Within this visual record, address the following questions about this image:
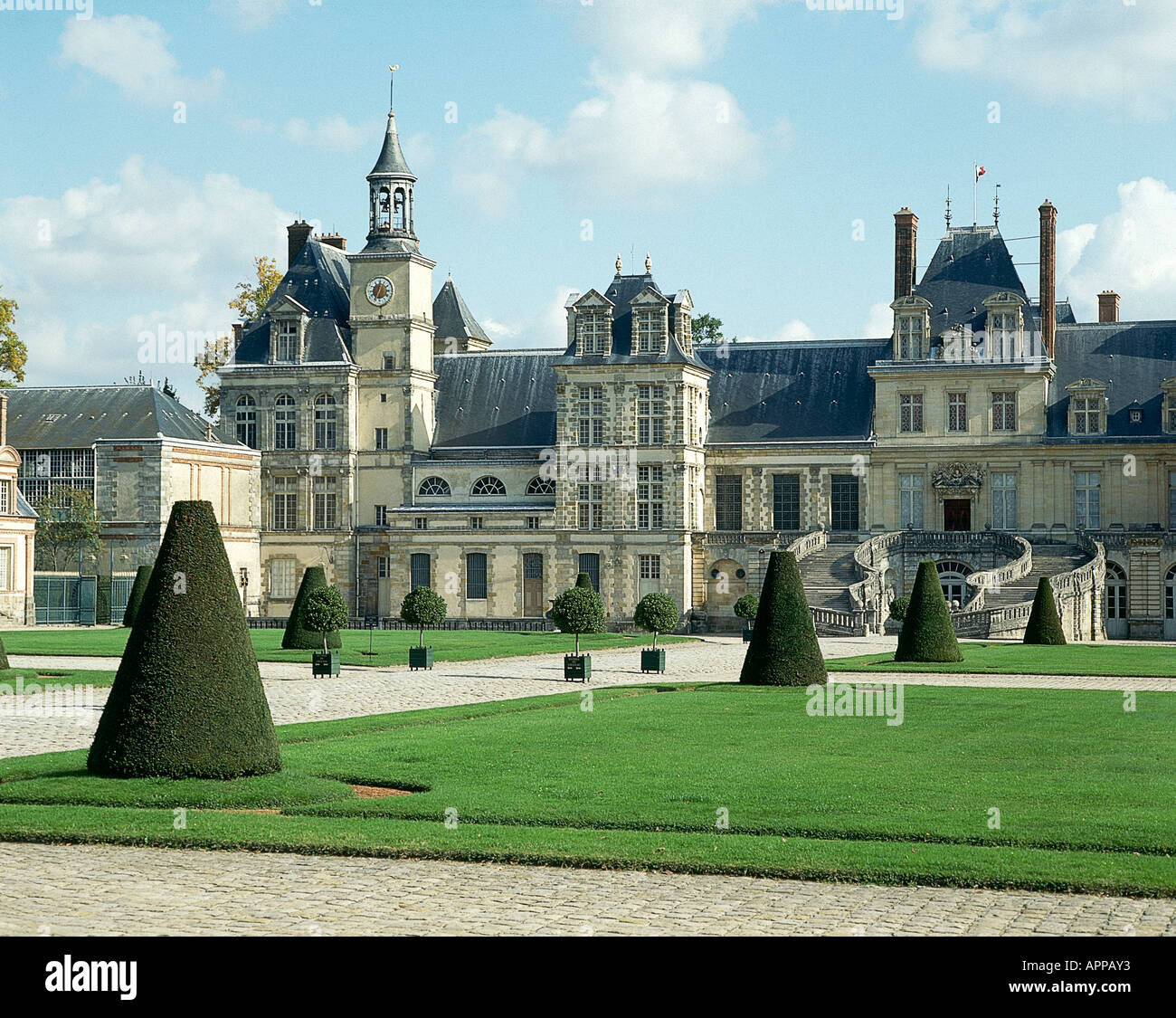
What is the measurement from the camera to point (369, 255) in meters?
59.4

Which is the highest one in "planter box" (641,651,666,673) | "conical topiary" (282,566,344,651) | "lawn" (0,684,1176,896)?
"conical topiary" (282,566,344,651)

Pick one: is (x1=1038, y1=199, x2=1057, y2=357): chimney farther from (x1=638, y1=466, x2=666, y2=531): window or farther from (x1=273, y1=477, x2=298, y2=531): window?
(x1=273, y1=477, x2=298, y2=531): window

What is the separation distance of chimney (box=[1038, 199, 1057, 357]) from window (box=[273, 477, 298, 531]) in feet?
95.5

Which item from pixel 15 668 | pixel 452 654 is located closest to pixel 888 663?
pixel 452 654

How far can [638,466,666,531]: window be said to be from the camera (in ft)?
186

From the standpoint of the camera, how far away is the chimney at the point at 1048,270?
56.0 m

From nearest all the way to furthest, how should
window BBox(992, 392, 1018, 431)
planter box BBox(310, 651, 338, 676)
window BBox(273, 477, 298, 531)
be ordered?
planter box BBox(310, 651, 338, 676) → window BBox(992, 392, 1018, 431) → window BBox(273, 477, 298, 531)

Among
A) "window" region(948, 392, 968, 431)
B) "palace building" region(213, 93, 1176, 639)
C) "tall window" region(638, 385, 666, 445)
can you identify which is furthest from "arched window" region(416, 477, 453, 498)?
"window" region(948, 392, 968, 431)

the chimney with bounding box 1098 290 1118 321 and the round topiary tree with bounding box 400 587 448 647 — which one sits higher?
the chimney with bounding box 1098 290 1118 321

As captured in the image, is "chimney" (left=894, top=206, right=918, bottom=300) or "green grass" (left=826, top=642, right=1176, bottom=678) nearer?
"green grass" (left=826, top=642, right=1176, bottom=678)

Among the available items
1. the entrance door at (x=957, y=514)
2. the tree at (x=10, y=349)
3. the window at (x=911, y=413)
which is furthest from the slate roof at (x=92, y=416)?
the entrance door at (x=957, y=514)

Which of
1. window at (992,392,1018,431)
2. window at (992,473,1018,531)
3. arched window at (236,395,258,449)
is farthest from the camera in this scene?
arched window at (236,395,258,449)

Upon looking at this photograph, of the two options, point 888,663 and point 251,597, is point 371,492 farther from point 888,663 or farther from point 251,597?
point 888,663

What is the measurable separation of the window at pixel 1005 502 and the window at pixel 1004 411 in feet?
5.89
